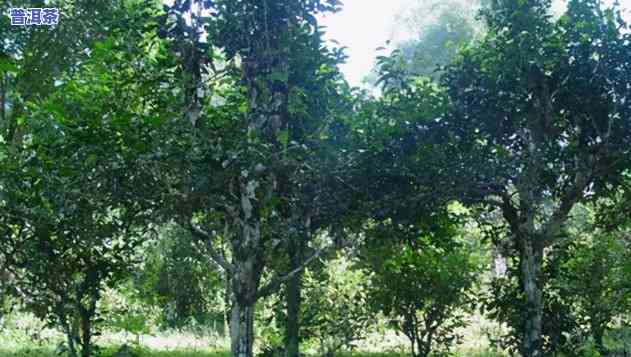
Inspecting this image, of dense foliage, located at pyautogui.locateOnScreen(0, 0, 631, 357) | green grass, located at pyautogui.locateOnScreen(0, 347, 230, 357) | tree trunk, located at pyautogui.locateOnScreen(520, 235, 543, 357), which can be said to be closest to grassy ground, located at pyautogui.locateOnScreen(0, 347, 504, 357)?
green grass, located at pyautogui.locateOnScreen(0, 347, 230, 357)

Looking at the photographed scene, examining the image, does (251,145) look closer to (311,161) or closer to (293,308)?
(311,161)

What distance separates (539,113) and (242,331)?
4903mm

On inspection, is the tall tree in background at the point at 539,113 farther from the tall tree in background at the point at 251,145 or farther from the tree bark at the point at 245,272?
the tree bark at the point at 245,272

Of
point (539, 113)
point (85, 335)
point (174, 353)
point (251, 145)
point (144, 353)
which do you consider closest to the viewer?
point (251, 145)

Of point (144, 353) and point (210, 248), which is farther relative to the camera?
point (144, 353)

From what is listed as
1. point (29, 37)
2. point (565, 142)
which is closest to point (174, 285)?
point (29, 37)

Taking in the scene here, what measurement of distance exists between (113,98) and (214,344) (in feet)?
34.5

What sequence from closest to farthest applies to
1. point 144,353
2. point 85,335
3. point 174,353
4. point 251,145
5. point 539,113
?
1. point 251,145
2. point 539,113
3. point 85,335
4. point 144,353
5. point 174,353

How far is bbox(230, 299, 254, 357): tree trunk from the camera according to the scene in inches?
230

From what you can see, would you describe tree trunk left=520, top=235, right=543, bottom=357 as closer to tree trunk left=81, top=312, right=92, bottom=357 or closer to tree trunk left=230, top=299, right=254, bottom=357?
tree trunk left=230, top=299, right=254, bottom=357

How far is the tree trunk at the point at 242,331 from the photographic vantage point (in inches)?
230

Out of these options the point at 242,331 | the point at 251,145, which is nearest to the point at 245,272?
the point at 242,331

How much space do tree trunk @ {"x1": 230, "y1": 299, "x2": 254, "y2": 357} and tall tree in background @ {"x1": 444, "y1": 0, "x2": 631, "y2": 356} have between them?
10.2 ft

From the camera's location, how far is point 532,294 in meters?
8.00
